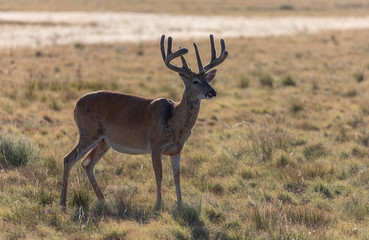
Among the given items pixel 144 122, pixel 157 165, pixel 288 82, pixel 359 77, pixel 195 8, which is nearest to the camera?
pixel 157 165

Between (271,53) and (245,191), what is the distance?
21.7 meters

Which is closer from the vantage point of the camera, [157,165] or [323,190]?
[157,165]

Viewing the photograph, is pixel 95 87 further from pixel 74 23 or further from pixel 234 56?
pixel 74 23

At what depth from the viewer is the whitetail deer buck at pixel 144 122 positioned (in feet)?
24.9

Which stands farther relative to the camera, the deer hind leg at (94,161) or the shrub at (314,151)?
the shrub at (314,151)

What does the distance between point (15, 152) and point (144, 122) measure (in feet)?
9.25

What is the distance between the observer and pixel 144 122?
774 cm

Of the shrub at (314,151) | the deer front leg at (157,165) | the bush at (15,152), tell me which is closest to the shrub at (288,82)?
the shrub at (314,151)

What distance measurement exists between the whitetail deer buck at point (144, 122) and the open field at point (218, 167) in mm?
579

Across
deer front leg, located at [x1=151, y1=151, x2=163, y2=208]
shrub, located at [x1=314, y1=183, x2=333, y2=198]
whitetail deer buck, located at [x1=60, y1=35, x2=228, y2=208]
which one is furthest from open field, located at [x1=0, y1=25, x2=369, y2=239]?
whitetail deer buck, located at [x1=60, y1=35, x2=228, y2=208]

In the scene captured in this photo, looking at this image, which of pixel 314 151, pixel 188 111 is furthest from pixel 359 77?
pixel 188 111

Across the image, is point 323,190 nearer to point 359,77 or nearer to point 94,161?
point 94,161

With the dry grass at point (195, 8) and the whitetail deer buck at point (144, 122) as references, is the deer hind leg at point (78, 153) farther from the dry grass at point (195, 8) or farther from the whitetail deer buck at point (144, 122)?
the dry grass at point (195, 8)

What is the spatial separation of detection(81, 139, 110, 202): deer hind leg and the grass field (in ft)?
0.48
